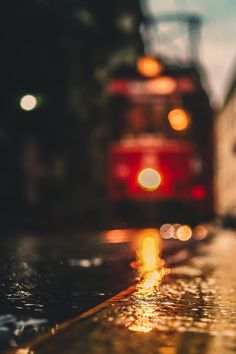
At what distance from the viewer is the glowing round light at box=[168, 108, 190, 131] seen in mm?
26281

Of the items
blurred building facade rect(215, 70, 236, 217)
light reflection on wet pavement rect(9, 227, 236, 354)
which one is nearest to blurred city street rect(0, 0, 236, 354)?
light reflection on wet pavement rect(9, 227, 236, 354)

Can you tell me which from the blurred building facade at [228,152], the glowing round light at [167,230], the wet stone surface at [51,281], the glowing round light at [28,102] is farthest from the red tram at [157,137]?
the blurred building facade at [228,152]

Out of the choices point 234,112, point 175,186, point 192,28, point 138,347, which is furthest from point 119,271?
point 234,112

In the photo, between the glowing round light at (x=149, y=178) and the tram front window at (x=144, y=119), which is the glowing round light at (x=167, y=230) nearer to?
the glowing round light at (x=149, y=178)

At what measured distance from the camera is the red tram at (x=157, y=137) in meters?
26.6

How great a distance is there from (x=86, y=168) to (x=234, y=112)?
269 ft

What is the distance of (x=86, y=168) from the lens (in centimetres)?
4278

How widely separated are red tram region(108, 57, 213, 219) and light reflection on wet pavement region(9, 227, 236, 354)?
15.3 m

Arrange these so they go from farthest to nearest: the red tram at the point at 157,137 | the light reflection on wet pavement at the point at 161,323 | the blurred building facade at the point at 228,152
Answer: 1. the blurred building facade at the point at 228,152
2. the red tram at the point at 157,137
3. the light reflection on wet pavement at the point at 161,323

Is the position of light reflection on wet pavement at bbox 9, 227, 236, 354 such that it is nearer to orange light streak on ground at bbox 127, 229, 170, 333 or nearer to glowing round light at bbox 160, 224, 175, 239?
orange light streak on ground at bbox 127, 229, 170, 333

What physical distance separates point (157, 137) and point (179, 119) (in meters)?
0.95

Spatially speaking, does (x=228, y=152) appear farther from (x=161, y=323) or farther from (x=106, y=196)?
(x=161, y=323)

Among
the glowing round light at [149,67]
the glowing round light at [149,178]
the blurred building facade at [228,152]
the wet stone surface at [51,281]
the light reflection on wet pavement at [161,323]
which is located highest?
the blurred building facade at [228,152]

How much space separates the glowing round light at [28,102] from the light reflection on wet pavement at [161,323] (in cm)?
1222
